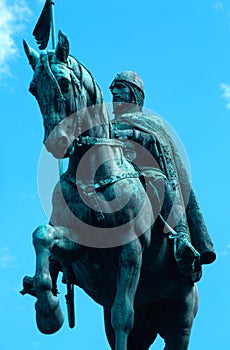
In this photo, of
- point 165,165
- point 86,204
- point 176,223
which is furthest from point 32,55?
point 176,223

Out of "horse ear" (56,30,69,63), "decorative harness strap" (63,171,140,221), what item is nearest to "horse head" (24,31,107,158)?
"horse ear" (56,30,69,63)

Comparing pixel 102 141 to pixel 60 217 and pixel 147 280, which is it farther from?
pixel 147 280

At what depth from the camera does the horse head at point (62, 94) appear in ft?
34.5

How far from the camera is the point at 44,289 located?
10383 millimetres

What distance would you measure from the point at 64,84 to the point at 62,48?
0.41 meters

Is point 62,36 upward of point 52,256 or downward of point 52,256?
upward

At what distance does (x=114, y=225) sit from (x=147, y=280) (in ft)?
3.89

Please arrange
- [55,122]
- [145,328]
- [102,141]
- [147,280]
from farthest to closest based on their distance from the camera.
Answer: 1. [145,328]
2. [147,280]
3. [102,141]
4. [55,122]

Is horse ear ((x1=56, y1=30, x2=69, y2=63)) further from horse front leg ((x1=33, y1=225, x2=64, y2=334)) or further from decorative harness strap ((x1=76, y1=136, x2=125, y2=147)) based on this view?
horse front leg ((x1=33, y1=225, x2=64, y2=334))

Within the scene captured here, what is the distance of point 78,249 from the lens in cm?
1102

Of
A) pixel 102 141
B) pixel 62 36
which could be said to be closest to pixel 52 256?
pixel 102 141

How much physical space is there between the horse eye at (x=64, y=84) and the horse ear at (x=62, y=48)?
29 centimetres

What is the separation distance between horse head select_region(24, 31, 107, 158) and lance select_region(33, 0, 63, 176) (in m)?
0.79

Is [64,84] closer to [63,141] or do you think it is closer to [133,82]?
[63,141]
